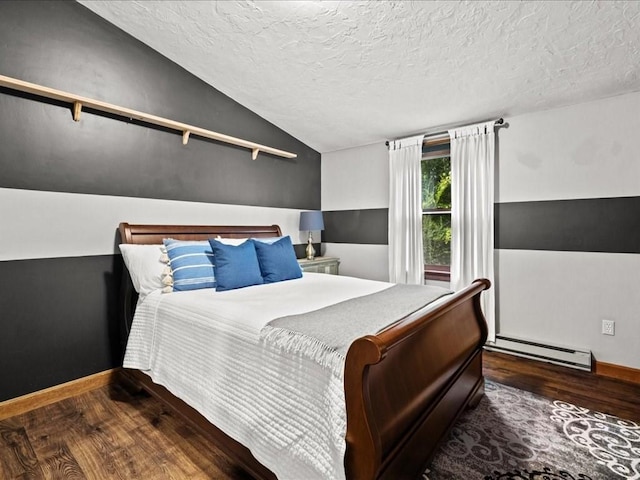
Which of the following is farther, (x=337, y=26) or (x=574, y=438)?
(x=337, y=26)

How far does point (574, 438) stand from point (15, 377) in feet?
11.6

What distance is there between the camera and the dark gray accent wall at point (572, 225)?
2.69 metres

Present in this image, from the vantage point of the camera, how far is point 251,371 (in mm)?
1516

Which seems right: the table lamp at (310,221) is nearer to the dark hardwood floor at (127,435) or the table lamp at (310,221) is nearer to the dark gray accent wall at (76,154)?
the dark gray accent wall at (76,154)

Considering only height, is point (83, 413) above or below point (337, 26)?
below

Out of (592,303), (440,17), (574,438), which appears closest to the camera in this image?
(574,438)

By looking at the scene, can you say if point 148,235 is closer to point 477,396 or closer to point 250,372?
point 250,372

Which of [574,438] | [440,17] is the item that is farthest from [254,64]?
[574,438]

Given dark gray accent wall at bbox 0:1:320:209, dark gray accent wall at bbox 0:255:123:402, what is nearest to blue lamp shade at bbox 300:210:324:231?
dark gray accent wall at bbox 0:1:320:209

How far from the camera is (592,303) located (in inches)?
111

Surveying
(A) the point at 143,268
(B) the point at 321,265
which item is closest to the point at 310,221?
(B) the point at 321,265

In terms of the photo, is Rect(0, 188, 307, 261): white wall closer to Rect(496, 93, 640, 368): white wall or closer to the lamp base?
the lamp base

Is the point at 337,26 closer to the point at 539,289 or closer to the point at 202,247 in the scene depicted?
the point at 202,247

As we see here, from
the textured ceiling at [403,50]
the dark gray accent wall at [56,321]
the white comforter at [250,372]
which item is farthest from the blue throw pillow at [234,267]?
the textured ceiling at [403,50]
